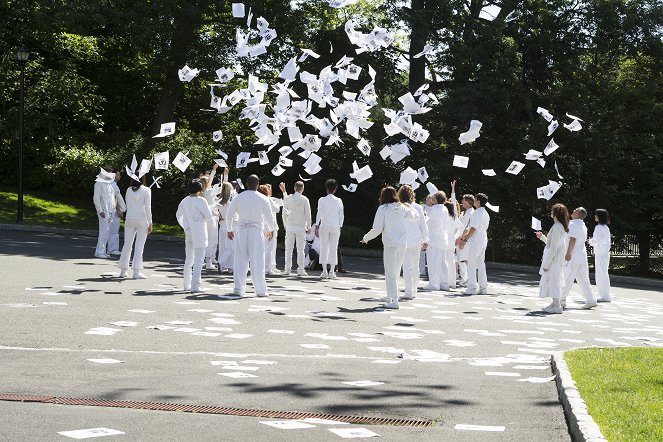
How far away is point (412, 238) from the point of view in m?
16.8

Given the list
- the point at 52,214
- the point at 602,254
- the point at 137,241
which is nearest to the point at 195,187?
the point at 137,241

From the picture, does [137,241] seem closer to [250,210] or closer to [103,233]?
[250,210]

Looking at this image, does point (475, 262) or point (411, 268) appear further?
point (475, 262)

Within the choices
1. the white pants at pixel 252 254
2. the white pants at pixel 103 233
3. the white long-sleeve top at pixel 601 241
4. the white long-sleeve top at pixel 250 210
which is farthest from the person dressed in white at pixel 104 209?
the white long-sleeve top at pixel 601 241

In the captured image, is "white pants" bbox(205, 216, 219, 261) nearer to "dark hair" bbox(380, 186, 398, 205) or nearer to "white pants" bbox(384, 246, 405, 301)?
"dark hair" bbox(380, 186, 398, 205)

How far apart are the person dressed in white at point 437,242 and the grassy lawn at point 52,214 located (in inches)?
637

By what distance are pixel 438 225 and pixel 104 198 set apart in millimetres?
8498

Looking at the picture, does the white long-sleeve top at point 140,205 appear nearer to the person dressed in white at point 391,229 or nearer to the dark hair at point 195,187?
the dark hair at point 195,187

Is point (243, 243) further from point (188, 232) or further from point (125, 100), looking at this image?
point (125, 100)

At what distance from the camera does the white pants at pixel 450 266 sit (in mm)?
20234

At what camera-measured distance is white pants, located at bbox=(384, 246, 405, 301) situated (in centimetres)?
1553

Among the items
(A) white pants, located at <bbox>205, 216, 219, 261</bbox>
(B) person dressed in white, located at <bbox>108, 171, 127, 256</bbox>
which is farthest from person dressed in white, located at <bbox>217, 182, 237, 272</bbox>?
(B) person dressed in white, located at <bbox>108, 171, 127, 256</bbox>

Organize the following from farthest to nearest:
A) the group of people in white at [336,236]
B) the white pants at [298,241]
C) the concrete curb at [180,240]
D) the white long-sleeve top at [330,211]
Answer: the concrete curb at [180,240] < the white pants at [298,241] < the white long-sleeve top at [330,211] < the group of people in white at [336,236]

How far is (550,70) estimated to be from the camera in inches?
1353
